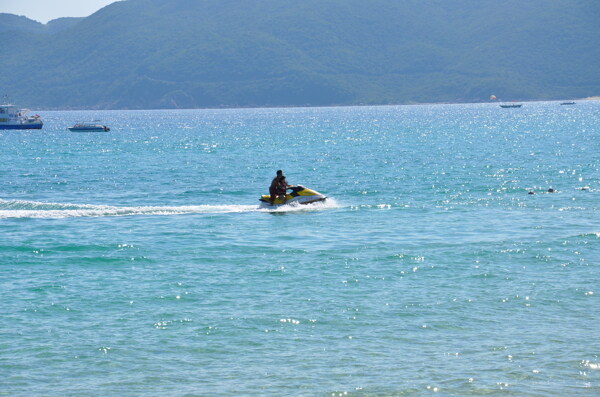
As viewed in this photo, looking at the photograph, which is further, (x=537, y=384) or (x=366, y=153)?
(x=366, y=153)

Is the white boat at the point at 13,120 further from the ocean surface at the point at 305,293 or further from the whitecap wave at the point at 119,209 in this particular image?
the whitecap wave at the point at 119,209

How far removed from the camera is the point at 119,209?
44.0 metres

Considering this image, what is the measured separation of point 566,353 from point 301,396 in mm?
6381

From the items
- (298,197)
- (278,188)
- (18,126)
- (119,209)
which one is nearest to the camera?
(278,188)

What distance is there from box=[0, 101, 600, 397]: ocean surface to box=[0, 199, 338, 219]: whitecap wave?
192mm

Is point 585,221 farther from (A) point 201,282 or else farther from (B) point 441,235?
(A) point 201,282

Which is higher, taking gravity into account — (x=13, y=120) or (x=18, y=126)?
(x=13, y=120)

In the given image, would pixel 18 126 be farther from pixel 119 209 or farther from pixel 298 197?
pixel 298 197

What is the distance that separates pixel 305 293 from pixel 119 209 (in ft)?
68.6

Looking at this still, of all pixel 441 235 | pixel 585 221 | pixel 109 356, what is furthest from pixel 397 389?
pixel 585 221

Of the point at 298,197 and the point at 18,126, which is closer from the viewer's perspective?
the point at 298,197

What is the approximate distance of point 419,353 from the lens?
64.8 feet

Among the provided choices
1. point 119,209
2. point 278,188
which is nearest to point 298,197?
point 278,188

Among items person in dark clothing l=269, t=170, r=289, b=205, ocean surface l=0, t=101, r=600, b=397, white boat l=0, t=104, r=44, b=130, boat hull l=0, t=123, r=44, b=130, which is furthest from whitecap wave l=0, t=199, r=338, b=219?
white boat l=0, t=104, r=44, b=130
